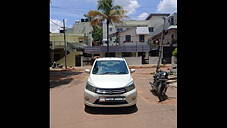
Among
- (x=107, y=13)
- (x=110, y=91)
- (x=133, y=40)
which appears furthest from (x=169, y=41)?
(x=110, y=91)

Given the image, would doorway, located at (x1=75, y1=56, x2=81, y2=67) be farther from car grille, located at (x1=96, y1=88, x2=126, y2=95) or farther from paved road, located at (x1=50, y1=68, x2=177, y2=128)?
car grille, located at (x1=96, y1=88, x2=126, y2=95)

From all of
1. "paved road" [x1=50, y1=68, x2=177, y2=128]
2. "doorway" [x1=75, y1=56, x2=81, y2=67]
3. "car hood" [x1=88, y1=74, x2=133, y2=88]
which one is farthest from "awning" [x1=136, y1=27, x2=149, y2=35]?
"car hood" [x1=88, y1=74, x2=133, y2=88]

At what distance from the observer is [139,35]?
4516cm

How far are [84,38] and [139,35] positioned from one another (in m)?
11.0

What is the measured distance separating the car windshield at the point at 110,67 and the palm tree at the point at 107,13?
2123 cm

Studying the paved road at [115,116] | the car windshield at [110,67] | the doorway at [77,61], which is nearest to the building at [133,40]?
the doorway at [77,61]

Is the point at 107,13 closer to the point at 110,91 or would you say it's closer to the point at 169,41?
the point at 169,41

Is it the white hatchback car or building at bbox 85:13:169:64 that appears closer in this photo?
the white hatchback car

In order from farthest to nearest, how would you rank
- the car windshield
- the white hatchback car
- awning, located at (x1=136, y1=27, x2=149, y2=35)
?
awning, located at (x1=136, y1=27, x2=149, y2=35) < the car windshield < the white hatchback car

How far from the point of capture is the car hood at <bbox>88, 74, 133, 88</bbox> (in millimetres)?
7164

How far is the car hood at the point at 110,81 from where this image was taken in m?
7.16

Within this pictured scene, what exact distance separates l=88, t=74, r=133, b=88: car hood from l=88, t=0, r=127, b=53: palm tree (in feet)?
72.8

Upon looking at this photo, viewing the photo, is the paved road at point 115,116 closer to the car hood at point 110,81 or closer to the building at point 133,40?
the car hood at point 110,81
